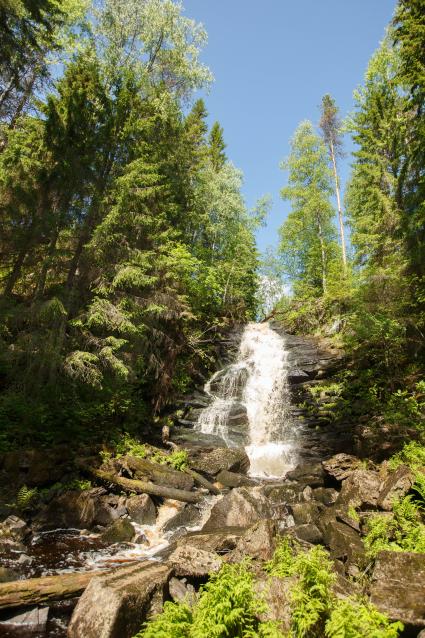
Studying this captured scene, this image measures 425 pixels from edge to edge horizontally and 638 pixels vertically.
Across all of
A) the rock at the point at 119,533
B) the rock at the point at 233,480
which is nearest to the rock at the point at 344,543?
the rock at the point at 119,533

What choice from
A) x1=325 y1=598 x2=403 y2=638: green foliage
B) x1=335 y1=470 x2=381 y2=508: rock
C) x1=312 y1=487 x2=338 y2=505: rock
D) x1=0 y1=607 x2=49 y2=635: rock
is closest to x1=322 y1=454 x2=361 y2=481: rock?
x1=312 y1=487 x2=338 y2=505: rock

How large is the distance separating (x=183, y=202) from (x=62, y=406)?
48.7 ft

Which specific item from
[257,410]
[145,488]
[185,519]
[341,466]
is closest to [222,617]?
[185,519]

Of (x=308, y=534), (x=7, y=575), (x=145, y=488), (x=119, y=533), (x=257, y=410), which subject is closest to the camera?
(x=7, y=575)

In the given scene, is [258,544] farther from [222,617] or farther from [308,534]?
[222,617]

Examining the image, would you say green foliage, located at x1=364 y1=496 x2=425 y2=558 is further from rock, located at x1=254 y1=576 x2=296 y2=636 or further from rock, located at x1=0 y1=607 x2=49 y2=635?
rock, located at x1=0 y1=607 x2=49 y2=635

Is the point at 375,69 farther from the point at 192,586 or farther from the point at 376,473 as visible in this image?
the point at 192,586

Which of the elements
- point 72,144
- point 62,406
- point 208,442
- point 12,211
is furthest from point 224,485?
point 72,144

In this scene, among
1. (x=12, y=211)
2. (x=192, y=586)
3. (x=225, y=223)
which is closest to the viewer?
(x=192, y=586)

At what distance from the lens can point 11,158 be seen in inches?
464

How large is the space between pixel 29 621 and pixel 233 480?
7928 mm

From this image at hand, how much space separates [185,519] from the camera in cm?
931

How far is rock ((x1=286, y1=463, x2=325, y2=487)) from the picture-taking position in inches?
471

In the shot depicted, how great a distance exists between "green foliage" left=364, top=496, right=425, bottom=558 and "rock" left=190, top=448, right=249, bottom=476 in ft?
19.9
